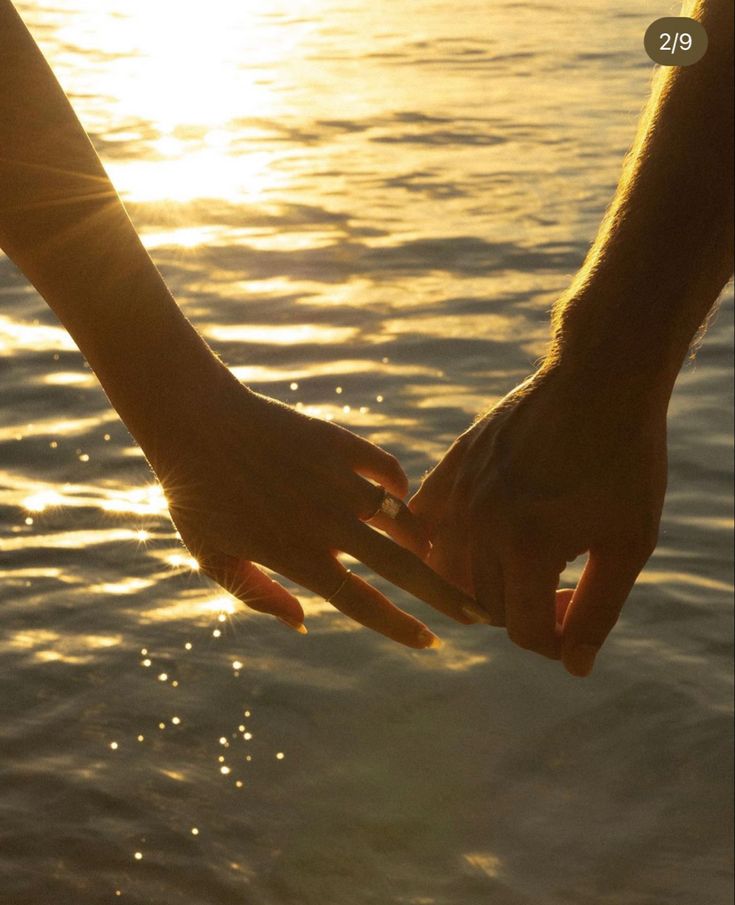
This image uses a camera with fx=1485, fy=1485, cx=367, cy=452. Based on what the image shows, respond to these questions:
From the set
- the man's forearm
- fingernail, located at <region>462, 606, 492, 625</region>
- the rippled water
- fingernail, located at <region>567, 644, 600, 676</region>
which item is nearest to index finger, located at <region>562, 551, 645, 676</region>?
fingernail, located at <region>567, 644, 600, 676</region>

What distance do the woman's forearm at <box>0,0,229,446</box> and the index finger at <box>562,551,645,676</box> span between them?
740 millimetres

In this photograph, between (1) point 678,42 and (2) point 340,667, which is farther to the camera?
(2) point 340,667

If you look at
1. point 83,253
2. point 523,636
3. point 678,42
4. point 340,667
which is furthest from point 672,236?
point 340,667

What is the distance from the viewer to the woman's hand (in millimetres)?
2535

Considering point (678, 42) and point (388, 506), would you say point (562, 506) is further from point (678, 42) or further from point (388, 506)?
point (678, 42)

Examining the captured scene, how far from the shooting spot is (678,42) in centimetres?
258

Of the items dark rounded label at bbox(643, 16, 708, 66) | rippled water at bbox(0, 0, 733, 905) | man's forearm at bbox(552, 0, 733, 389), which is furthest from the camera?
rippled water at bbox(0, 0, 733, 905)

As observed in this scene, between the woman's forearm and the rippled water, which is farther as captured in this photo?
the rippled water

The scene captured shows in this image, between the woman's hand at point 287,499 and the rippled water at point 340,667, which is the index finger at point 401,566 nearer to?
the woman's hand at point 287,499

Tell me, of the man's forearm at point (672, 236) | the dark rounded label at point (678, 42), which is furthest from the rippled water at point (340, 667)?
the dark rounded label at point (678, 42)

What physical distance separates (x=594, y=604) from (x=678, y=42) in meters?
0.99

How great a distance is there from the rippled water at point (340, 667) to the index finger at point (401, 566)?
103 centimetres

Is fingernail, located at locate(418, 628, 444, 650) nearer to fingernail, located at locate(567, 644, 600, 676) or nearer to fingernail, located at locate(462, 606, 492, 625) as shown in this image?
fingernail, located at locate(462, 606, 492, 625)

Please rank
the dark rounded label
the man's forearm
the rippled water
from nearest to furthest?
the man's forearm < the dark rounded label < the rippled water
